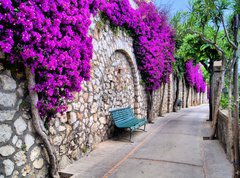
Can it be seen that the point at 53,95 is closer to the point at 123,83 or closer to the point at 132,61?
the point at 123,83

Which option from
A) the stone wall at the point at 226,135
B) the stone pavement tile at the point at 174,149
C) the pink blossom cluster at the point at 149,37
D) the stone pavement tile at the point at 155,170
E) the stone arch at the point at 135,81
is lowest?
the stone pavement tile at the point at 155,170

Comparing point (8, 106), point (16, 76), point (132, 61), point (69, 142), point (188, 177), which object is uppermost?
point (132, 61)

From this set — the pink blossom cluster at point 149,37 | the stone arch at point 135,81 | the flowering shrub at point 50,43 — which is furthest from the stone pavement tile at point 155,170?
the stone arch at point 135,81

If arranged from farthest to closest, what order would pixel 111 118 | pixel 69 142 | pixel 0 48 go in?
pixel 111 118
pixel 69 142
pixel 0 48

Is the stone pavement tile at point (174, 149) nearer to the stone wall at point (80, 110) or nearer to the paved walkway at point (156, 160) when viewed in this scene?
the paved walkway at point (156, 160)

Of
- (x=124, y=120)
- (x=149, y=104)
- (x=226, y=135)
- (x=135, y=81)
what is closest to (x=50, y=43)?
(x=124, y=120)

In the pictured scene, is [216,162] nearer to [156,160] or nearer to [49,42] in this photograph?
[156,160]

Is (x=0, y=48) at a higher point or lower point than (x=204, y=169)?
higher

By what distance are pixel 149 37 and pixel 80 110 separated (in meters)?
4.88

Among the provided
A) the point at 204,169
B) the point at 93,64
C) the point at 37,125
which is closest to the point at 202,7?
the point at 93,64

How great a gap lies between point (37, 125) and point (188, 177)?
233 cm

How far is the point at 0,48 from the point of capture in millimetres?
2537

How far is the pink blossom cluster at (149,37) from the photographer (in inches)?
260

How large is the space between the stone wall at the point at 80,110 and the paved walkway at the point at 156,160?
14.4 inches
